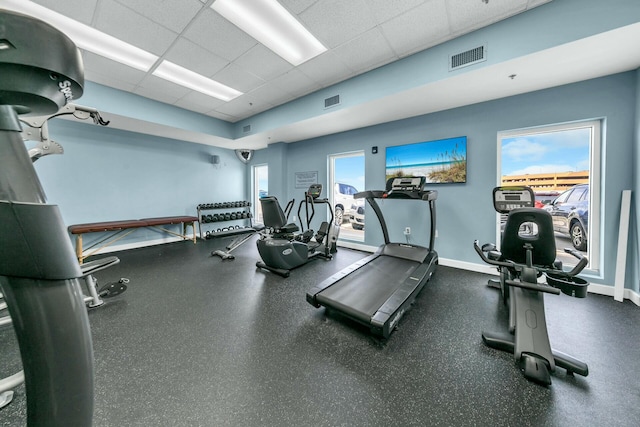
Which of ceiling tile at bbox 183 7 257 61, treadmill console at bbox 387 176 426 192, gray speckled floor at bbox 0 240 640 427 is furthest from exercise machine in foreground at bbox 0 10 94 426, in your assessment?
treadmill console at bbox 387 176 426 192

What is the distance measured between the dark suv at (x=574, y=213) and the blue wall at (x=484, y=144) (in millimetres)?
225

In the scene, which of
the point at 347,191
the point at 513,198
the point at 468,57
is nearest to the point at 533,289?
the point at 513,198

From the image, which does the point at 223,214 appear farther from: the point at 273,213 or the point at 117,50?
the point at 117,50

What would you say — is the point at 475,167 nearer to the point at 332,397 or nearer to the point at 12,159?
the point at 332,397

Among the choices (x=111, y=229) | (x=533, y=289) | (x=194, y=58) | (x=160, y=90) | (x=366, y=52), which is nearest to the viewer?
(x=533, y=289)

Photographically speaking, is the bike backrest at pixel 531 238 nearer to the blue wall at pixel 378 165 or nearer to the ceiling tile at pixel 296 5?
the blue wall at pixel 378 165

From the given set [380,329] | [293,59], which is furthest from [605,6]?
[380,329]

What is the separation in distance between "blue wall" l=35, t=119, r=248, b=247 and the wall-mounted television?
16.6 ft

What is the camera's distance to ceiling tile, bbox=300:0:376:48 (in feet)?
7.69

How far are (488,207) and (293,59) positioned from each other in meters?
3.64

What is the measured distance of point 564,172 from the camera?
10.2ft

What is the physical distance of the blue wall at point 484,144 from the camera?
2660 millimetres

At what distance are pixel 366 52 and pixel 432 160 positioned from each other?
2002 mm

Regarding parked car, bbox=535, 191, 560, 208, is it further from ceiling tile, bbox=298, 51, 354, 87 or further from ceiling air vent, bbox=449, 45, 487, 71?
ceiling tile, bbox=298, 51, 354, 87
